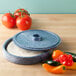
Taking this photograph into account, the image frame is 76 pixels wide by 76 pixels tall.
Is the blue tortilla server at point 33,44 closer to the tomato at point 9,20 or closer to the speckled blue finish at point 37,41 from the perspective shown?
the speckled blue finish at point 37,41

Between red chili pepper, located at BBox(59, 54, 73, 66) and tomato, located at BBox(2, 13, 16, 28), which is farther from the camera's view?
tomato, located at BBox(2, 13, 16, 28)

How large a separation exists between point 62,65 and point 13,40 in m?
0.28

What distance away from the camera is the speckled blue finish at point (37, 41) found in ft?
2.56

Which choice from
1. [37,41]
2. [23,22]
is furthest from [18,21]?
[37,41]

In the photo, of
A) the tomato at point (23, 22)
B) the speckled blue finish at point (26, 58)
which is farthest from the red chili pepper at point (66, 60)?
the tomato at point (23, 22)

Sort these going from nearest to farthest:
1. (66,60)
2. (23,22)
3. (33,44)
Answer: (66,60) < (33,44) < (23,22)

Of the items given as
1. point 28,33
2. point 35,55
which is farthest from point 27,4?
point 35,55

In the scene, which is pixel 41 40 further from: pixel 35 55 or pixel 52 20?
pixel 52 20

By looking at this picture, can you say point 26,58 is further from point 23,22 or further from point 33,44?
point 23,22

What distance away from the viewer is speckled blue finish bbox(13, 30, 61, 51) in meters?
0.78

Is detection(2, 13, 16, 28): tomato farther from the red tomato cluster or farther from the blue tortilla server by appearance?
the blue tortilla server

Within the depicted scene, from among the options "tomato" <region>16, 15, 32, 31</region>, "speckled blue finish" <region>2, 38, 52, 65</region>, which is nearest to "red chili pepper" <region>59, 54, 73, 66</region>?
"speckled blue finish" <region>2, 38, 52, 65</region>

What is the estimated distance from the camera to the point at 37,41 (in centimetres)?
83

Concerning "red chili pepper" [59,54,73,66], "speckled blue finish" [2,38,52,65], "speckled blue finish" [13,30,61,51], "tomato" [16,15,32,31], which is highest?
"tomato" [16,15,32,31]
